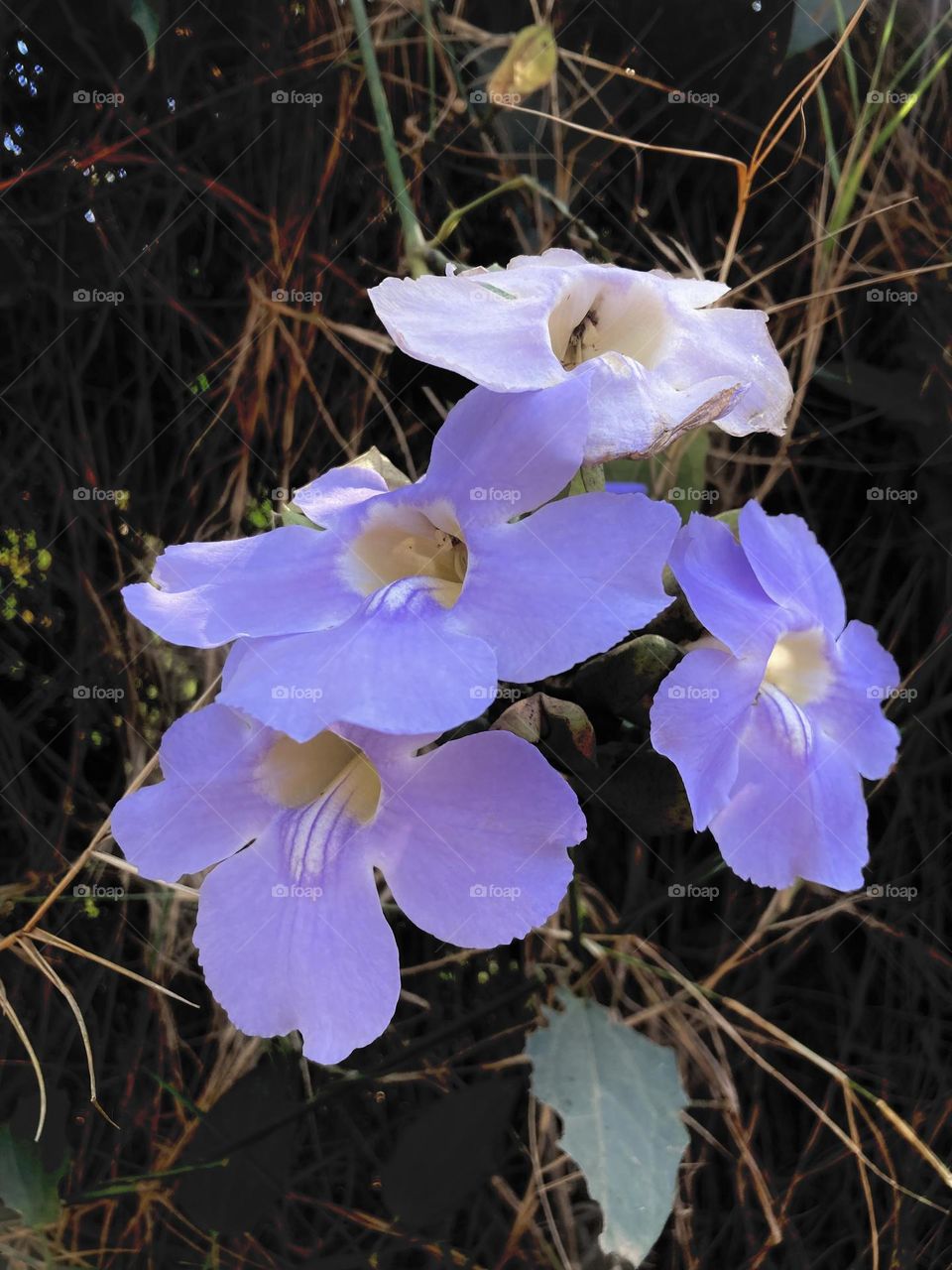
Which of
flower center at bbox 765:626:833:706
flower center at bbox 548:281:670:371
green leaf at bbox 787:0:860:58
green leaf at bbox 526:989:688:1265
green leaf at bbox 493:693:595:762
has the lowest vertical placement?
green leaf at bbox 526:989:688:1265

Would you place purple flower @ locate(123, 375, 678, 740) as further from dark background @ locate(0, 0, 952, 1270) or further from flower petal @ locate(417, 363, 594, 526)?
dark background @ locate(0, 0, 952, 1270)

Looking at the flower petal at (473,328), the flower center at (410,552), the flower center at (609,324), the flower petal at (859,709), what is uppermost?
the flower petal at (473,328)

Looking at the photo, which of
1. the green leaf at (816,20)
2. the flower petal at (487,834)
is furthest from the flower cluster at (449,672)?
the green leaf at (816,20)

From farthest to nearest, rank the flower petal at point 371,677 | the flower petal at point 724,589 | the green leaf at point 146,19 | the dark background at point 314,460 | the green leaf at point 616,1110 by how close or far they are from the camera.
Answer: the dark background at point 314,460 → the green leaf at point 146,19 → the green leaf at point 616,1110 → the flower petal at point 724,589 → the flower petal at point 371,677

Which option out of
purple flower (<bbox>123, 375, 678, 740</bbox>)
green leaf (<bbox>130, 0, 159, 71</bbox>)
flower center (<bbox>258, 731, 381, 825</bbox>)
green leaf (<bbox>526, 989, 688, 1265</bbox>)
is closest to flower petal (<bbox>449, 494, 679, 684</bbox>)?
purple flower (<bbox>123, 375, 678, 740</bbox>)

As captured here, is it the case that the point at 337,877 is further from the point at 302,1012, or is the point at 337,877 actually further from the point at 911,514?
the point at 911,514

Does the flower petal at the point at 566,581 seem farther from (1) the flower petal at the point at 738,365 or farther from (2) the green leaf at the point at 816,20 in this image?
(2) the green leaf at the point at 816,20

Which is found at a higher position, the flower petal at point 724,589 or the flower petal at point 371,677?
the flower petal at point 371,677
